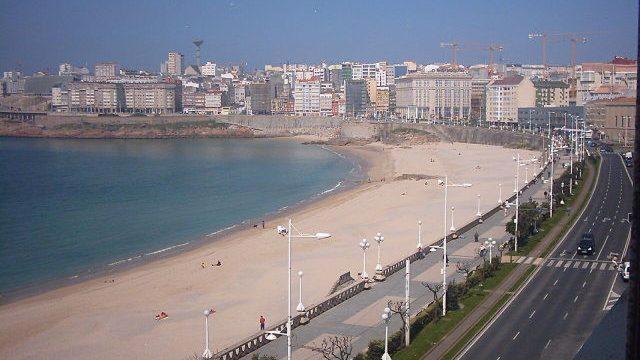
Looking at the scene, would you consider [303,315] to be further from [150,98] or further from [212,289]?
[150,98]

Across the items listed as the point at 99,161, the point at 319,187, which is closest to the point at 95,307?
the point at 319,187

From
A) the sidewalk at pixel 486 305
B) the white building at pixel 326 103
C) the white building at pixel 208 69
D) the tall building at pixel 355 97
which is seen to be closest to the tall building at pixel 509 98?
the tall building at pixel 355 97

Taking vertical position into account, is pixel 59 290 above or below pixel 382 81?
below

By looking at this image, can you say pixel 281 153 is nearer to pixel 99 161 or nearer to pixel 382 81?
pixel 99 161

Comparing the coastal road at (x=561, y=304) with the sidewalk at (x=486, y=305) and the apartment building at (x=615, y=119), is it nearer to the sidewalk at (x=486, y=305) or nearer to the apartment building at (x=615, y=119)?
the sidewalk at (x=486, y=305)

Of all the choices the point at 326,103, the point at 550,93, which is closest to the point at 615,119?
the point at 550,93

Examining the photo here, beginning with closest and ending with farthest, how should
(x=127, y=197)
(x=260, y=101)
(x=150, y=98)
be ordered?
1. (x=127, y=197)
2. (x=150, y=98)
3. (x=260, y=101)
